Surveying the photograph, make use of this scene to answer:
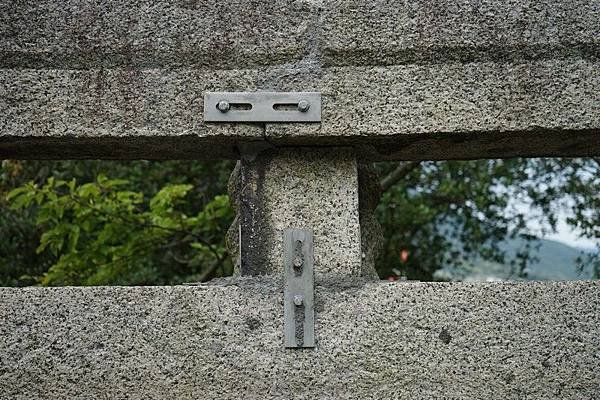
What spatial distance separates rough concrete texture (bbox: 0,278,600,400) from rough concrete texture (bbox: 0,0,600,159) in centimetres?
35

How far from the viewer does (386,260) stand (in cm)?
518

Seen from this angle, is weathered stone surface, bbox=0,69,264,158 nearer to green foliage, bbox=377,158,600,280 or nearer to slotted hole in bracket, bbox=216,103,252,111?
slotted hole in bracket, bbox=216,103,252,111

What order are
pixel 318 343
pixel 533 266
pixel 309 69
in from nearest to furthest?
pixel 318 343
pixel 309 69
pixel 533 266

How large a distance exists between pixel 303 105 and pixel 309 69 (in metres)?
0.10

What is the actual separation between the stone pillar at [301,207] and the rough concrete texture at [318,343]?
0.20 feet

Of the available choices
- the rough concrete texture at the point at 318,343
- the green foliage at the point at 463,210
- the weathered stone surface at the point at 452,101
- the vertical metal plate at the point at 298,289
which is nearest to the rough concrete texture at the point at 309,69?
the weathered stone surface at the point at 452,101

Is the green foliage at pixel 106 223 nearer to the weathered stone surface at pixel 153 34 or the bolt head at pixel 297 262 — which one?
the weathered stone surface at pixel 153 34

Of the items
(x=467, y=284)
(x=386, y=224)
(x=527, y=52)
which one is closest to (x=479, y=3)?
(x=527, y=52)

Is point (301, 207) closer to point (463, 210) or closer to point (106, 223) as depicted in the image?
point (106, 223)

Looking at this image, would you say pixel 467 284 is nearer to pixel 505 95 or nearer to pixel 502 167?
pixel 505 95

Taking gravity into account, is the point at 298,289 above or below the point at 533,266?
below

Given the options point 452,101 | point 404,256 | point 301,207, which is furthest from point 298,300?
point 404,256

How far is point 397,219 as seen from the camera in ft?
16.8

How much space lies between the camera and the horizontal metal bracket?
1690mm
